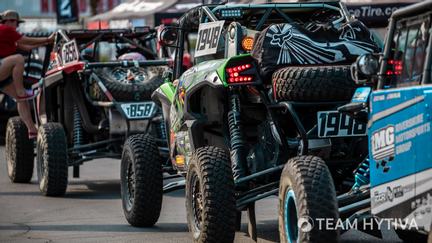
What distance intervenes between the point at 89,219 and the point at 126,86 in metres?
2.76

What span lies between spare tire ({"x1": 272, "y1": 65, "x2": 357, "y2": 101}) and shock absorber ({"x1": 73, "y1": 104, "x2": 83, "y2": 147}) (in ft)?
20.1

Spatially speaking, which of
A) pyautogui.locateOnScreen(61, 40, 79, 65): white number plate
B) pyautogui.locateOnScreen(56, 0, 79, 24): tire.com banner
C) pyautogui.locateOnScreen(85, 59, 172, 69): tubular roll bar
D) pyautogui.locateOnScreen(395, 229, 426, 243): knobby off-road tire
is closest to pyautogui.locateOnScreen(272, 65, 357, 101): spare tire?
pyautogui.locateOnScreen(395, 229, 426, 243): knobby off-road tire

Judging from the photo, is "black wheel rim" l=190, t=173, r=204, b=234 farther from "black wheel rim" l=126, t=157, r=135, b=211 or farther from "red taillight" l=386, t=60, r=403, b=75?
"red taillight" l=386, t=60, r=403, b=75

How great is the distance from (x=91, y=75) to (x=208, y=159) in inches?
222

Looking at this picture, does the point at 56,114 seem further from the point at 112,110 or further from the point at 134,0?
the point at 134,0

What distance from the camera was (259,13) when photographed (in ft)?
31.7

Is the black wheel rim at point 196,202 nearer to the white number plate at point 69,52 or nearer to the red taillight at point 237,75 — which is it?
the red taillight at point 237,75

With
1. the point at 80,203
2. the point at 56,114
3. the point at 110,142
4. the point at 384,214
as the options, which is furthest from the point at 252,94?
the point at 56,114

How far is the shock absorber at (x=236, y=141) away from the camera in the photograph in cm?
853

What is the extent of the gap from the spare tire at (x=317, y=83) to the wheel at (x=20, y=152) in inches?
269

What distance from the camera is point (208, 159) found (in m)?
8.15

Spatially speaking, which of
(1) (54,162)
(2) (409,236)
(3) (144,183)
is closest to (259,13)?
(3) (144,183)

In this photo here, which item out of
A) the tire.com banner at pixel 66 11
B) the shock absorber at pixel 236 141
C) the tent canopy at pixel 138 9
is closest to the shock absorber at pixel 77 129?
Result: the shock absorber at pixel 236 141

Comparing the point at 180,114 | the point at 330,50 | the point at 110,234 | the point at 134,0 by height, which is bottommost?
the point at 134,0
